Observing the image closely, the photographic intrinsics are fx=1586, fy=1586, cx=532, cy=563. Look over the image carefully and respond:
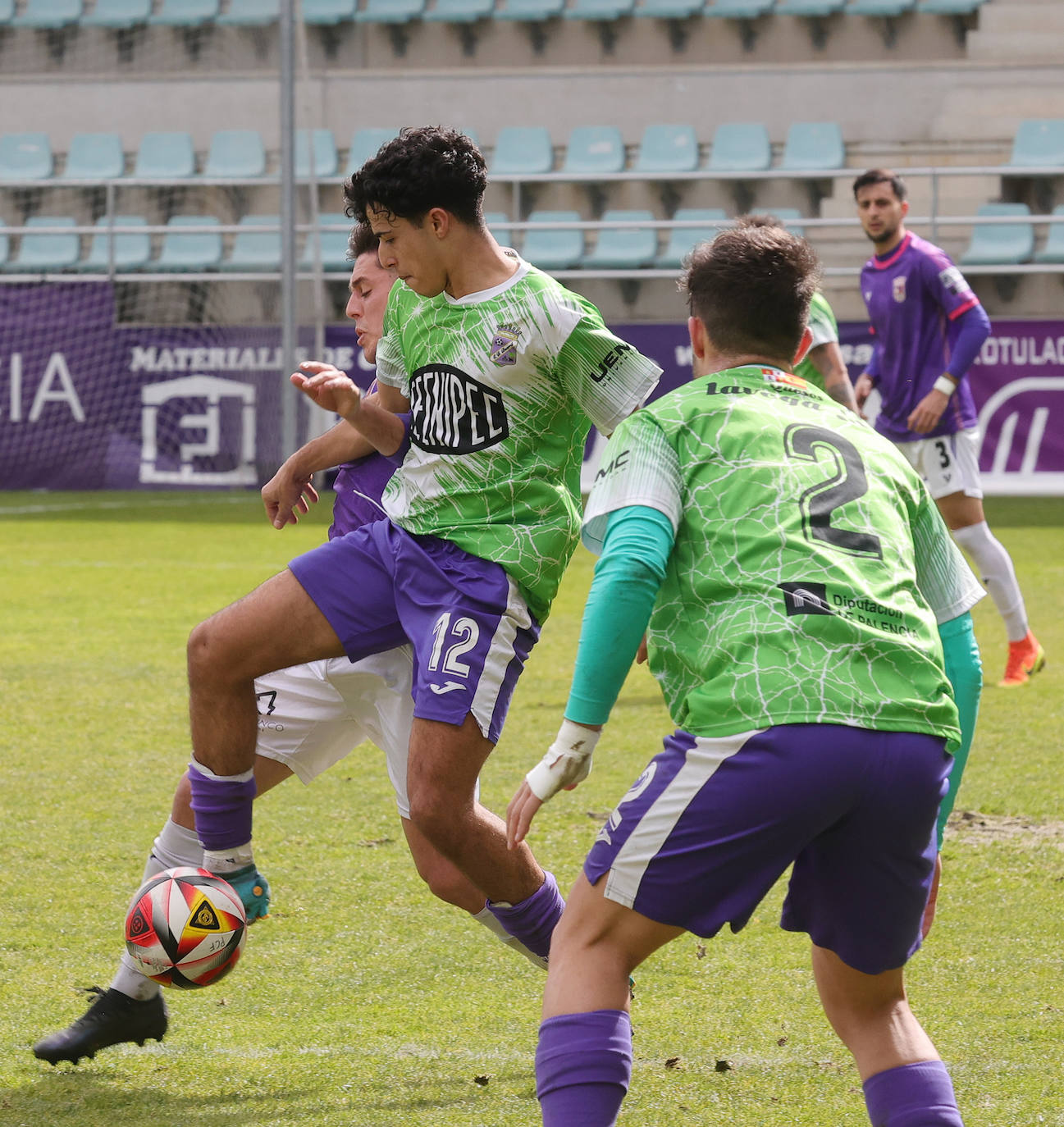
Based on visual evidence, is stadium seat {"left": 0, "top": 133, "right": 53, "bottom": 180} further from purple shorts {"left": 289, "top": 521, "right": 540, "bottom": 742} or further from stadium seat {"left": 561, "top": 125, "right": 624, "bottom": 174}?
purple shorts {"left": 289, "top": 521, "right": 540, "bottom": 742}

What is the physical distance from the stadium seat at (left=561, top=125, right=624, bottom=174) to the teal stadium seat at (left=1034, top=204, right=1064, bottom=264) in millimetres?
5077

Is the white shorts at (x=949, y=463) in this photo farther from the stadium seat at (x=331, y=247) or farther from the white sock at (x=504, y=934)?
the stadium seat at (x=331, y=247)

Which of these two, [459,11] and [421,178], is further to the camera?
[459,11]

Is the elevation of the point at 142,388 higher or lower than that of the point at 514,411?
lower

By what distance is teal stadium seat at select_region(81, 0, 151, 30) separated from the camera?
20406 mm

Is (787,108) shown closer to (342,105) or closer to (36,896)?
(342,105)

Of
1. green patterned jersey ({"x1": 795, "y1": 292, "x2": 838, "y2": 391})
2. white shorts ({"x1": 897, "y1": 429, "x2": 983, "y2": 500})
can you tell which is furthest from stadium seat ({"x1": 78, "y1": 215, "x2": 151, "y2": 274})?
green patterned jersey ({"x1": 795, "y1": 292, "x2": 838, "y2": 391})

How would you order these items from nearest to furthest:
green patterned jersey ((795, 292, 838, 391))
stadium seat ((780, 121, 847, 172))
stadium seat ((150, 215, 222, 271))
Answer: green patterned jersey ((795, 292, 838, 391))
stadium seat ((150, 215, 222, 271))
stadium seat ((780, 121, 847, 172))

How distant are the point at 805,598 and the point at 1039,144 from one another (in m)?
17.6

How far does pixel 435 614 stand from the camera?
10.4ft

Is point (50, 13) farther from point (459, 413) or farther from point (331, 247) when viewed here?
point (459, 413)

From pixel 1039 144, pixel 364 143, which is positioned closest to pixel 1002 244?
pixel 1039 144

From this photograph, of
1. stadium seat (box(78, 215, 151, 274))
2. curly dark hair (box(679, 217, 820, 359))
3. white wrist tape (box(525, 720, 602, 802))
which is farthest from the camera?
stadium seat (box(78, 215, 151, 274))

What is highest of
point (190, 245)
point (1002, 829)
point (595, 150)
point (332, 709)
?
point (595, 150)
